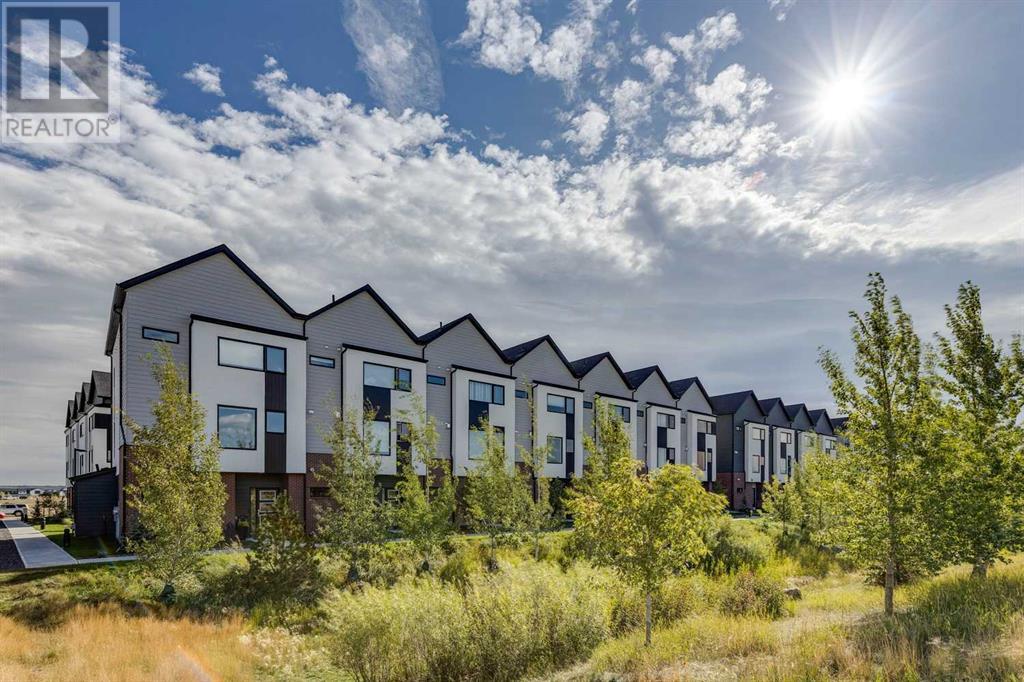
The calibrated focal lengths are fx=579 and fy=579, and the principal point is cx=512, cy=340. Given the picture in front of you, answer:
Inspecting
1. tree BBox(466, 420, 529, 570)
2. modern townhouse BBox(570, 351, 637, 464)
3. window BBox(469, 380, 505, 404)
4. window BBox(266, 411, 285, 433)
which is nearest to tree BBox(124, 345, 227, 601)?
window BBox(266, 411, 285, 433)

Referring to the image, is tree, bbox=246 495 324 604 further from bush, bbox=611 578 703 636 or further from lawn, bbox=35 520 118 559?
bush, bbox=611 578 703 636

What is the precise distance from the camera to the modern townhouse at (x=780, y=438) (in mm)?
62281

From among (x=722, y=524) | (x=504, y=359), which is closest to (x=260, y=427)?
(x=504, y=359)

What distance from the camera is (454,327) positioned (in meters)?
34.8

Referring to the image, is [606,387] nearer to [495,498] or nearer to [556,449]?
[556,449]

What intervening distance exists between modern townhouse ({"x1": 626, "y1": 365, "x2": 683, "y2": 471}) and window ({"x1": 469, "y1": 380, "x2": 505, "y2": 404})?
13.8 m

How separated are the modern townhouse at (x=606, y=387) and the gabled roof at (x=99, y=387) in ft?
97.9

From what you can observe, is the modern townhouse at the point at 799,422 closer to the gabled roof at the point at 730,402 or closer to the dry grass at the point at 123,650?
the gabled roof at the point at 730,402

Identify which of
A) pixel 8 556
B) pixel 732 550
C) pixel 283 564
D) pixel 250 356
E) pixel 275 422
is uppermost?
pixel 250 356

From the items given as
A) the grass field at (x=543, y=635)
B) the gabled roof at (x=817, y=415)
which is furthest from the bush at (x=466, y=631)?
the gabled roof at (x=817, y=415)

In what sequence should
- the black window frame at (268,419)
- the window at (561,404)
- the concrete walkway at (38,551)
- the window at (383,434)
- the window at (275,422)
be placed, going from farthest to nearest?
the window at (561,404), the window at (383,434), the window at (275,422), the black window frame at (268,419), the concrete walkway at (38,551)

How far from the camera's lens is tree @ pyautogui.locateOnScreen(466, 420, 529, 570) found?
2359 centimetres

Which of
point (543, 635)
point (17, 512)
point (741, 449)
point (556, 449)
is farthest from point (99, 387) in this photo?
point (741, 449)

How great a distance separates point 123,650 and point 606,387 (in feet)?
117
